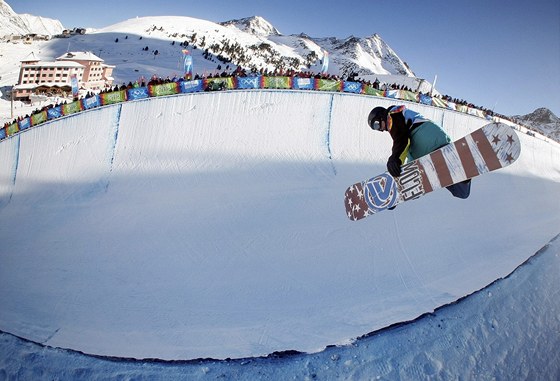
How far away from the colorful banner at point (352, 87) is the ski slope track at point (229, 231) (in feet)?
1.43

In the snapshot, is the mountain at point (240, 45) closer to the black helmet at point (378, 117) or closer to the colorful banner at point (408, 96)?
the colorful banner at point (408, 96)

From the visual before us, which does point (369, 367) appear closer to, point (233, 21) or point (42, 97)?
point (42, 97)

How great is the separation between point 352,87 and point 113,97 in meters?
7.96

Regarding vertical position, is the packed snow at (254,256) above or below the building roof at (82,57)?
below

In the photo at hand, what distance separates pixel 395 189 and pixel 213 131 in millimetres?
6449

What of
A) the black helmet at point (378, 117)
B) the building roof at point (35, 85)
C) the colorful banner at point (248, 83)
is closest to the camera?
the black helmet at point (378, 117)

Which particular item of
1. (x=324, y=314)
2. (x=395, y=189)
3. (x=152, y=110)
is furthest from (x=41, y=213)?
(x=395, y=189)

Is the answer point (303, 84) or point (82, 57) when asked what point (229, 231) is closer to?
point (303, 84)

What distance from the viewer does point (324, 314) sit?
3.64m

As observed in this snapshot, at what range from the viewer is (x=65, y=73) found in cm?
3044

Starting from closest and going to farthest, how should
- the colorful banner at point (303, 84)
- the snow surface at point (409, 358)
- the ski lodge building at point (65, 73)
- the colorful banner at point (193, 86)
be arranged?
the snow surface at point (409, 358), the colorful banner at point (193, 86), the colorful banner at point (303, 84), the ski lodge building at point (65, 73)

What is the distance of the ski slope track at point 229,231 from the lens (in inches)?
143

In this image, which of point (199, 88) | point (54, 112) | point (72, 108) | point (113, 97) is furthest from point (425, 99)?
point (54, 112)

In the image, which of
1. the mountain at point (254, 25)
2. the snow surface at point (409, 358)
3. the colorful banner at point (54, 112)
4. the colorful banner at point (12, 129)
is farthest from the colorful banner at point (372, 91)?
the mountain at point (254, 25)
